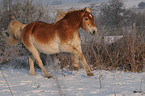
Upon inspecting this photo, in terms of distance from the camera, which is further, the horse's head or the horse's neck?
the horse's neck

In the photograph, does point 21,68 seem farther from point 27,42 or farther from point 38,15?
point 38,15

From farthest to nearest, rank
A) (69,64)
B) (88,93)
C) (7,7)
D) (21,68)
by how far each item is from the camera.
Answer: (7,7), (21,68), (69,64), (88,93)

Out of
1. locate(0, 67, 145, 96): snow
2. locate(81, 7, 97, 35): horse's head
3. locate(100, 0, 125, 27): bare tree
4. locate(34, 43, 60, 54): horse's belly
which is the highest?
locate(100, 0, 125, 27): bare tree

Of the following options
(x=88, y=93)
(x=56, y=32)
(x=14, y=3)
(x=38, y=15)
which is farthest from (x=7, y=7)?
(x=88, y=93)

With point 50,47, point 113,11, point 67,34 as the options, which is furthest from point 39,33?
point 113,11

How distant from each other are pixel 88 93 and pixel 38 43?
2005mm

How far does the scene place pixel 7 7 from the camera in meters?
7.58

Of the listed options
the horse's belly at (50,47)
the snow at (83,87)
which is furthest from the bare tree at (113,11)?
the snow at (83,87)

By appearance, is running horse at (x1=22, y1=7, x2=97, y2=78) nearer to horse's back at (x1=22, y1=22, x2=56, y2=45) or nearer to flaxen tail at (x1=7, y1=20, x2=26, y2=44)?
horse's back at (x1=22, y1=22, x2=56, y2=45)

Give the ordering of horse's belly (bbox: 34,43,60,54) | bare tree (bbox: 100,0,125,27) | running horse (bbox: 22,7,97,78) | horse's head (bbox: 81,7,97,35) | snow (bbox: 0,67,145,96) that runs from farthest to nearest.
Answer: bare tree (bbox: 100,0,125,27) → horse's belly (bbox: 34,43,60,54) → running horse (bbox: 22,7,97,78) → horse's head (bbox: 81,7,97,35) → snow (bbox: 0,67,145,96)

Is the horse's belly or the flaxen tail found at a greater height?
the flaxen tail

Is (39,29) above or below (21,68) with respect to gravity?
above

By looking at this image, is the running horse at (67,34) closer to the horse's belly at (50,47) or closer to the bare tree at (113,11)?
the horse's belly at (50,47)

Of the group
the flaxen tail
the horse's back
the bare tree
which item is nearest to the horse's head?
the horse's back
